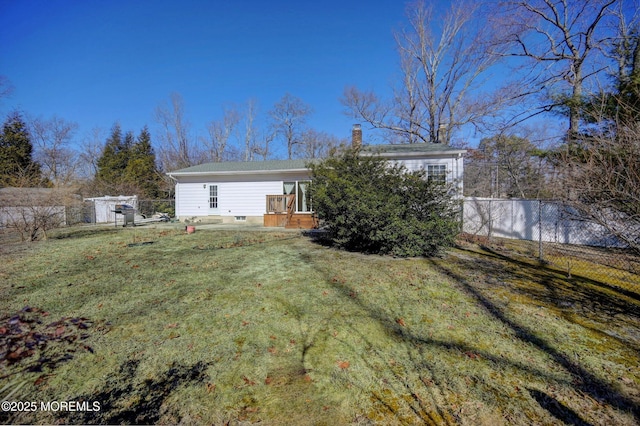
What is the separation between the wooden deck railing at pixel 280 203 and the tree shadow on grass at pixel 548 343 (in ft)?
28.5

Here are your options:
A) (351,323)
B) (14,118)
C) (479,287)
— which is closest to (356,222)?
(479,287)

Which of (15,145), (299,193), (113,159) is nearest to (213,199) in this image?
(299,193)

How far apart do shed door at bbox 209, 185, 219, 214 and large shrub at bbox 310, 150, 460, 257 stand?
10083mm

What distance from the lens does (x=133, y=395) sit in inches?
89.3

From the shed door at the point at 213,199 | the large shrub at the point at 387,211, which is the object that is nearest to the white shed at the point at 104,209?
the shed door at the point at 213,199

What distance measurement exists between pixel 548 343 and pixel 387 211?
390cm

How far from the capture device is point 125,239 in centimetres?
971

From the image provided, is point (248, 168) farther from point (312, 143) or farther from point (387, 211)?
point (312, 143)

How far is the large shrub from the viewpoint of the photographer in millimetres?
6617

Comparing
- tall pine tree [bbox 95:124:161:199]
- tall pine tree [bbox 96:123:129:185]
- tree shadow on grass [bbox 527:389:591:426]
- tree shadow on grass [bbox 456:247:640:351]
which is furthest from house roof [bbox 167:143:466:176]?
tall pine tree [bbox 96:123:129:185]

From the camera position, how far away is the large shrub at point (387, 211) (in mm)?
6617

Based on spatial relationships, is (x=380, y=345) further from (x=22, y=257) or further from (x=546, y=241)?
(x=546, y=241)

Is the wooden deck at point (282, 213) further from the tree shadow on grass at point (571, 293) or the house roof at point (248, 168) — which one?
the tree shadow on grass at point (571, 293)

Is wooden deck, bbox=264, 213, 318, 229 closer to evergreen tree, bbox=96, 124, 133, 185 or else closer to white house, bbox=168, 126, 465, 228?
white house, bbox=168, 126, 465, 228
